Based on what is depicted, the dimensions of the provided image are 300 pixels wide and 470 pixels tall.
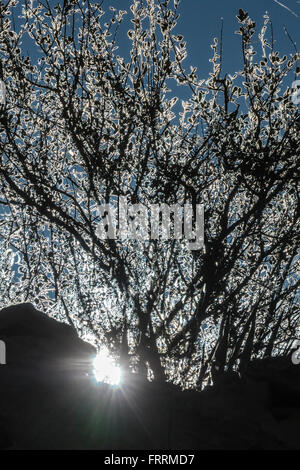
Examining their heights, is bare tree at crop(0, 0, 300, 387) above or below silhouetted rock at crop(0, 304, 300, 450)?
above

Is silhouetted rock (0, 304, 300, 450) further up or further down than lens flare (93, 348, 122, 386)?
further down

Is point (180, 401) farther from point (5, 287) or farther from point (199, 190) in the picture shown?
point (5, 287)

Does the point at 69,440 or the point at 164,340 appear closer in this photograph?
the point at 69,440

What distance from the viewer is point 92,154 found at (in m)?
12.9

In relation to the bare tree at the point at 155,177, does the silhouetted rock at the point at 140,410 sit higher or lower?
lower

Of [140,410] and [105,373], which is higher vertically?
[105,373]

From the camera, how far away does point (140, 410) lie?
7559mm

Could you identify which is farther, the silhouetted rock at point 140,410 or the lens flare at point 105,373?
the lens flare at point 105,373

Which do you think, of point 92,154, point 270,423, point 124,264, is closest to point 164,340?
point 124,264

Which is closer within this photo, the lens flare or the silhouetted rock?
the silhouetted rock

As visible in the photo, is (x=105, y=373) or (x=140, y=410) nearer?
(x=140, y=410)

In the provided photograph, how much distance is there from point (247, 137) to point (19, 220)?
720 centimetres

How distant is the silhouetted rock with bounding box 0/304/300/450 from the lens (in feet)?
22.6

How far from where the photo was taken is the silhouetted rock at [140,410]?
6.90 m
